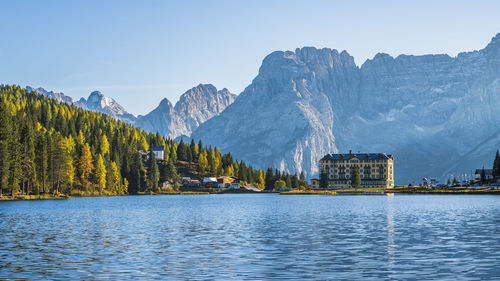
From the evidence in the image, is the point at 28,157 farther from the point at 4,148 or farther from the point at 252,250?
the point at 252,250

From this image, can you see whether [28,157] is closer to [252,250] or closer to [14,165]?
[14,165]

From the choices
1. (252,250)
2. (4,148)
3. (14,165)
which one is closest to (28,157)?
(14,165)

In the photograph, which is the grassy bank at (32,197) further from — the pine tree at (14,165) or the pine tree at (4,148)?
the pine tree at (4,148)

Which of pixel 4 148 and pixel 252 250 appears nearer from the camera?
pixel 252 250

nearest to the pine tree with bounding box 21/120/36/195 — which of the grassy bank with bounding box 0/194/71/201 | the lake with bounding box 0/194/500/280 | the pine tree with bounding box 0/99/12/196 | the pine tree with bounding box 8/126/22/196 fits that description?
the grassy bank with bounding box 0/194/71/201

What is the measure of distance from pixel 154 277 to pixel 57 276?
6.43 metres

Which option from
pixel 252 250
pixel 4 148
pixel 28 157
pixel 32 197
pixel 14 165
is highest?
pixel 4 148

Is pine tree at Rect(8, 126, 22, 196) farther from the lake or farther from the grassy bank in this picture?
the lake

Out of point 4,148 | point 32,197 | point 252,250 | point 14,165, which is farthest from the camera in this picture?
point 32,197

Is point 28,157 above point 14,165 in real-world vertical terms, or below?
above

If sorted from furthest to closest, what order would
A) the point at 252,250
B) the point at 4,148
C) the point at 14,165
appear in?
the point at 14,165
the point at 4,148
the point at 252,250

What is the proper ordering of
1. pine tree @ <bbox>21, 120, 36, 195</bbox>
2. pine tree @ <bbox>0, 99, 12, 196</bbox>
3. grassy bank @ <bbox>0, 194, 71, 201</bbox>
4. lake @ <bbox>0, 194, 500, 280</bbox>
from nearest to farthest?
lake @ <bbox>0, 194, 500, 280</bbox> < pine tree @ <bbox>0, 99, 12, 196</bbox> < grassy bank @ <bbox>0, 194, 71, 201</bbox> < pine tree @ <bbox>21, 120, 36, 195</bbox>

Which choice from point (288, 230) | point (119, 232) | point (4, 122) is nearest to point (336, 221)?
point (288, 230)

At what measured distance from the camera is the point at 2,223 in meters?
86.9
